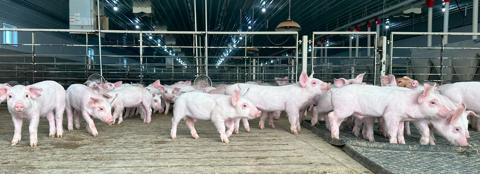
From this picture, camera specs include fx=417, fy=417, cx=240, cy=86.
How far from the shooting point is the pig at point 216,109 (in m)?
5.04

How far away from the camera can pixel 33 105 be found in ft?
15.3

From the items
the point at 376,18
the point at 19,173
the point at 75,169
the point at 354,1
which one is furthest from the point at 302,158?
the point at 376,18

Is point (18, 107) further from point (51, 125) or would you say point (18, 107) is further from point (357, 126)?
point (357, 126)

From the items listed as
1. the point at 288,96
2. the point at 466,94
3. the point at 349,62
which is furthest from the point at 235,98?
the point at 349,62

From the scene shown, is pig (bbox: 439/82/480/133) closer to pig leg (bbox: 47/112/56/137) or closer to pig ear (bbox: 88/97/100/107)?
pig ear (bbox: 88/97/100/107)

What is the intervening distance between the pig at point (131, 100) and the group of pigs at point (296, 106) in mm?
47

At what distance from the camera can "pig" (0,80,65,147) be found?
4.48m

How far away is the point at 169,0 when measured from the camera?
569 inches

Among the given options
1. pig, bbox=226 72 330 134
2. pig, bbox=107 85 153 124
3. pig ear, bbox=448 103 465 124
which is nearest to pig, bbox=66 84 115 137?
pig, bbox=107 85 153 124

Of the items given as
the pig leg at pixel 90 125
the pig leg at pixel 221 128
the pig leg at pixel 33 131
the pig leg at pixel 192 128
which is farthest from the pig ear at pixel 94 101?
the pig leg at pixel 221 128

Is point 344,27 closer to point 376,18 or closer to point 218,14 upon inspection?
point 376,18

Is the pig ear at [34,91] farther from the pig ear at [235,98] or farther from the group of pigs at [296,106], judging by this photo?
the pig ear at [235,98]

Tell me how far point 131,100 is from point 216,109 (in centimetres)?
238

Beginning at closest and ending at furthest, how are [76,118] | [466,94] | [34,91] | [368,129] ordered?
1. [34,91]
2. [368,129]
3. [466,94]
4. [76,118]
